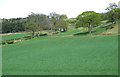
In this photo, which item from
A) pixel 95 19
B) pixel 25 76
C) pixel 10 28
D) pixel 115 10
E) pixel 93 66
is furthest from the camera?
pixel 10 28

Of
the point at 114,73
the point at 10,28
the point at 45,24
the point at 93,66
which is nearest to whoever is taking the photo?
the point at 114,73

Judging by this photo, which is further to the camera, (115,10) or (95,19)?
(115,10)

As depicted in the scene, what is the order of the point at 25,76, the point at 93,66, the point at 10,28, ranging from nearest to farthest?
the point at 25,76 → the point at 93,66 → the point at 10,28

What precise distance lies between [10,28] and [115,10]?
54.9 meters

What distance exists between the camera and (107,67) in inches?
341

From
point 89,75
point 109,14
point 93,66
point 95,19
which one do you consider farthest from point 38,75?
point 109,14

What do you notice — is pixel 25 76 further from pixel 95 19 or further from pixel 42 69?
pixel 95 19

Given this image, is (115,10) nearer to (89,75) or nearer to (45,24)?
(45,24)

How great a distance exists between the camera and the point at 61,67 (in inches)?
374

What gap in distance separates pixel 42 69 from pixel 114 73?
5.22 meters

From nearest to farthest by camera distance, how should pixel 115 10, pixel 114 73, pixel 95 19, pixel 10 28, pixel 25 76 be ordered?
pixel 114 73 → pixel 25 76 → pixel 95 19 → pixel 115 10 → pixel 10 28

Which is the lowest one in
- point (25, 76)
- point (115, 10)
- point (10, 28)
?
point (25, 76)

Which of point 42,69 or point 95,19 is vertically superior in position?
point 95,19

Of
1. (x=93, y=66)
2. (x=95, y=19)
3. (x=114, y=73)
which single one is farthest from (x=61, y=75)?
(x=95, y=19)
